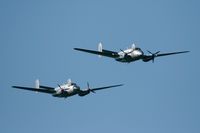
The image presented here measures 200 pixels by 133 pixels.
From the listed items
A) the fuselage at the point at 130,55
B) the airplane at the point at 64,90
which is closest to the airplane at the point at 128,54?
the fuselage at the point at 130,55

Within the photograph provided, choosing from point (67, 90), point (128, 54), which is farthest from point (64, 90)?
point (128, 54)

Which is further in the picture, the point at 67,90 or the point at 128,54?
the point at 67,90

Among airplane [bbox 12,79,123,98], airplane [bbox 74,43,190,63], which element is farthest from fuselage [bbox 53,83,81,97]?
airplane [bbox 74,43,190,63]

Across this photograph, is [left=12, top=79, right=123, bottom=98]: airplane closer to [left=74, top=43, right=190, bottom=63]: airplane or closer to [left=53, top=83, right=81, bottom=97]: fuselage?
[left=53, top=83, right=81, bottom=97]: fuselage

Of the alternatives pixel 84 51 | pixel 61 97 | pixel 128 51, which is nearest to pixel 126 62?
pixel 128 51

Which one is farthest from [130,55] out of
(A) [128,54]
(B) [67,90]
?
(B) [67,90]

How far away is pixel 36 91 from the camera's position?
269 feet

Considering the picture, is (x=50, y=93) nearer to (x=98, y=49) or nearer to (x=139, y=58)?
(x=98, y=49)

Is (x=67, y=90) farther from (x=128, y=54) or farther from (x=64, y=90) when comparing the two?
(x=128, y=54)

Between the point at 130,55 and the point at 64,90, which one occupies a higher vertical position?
the point at 130,55

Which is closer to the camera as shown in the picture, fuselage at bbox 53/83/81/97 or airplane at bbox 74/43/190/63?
airplane at bbox 74/43/190/63

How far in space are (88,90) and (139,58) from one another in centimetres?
1342

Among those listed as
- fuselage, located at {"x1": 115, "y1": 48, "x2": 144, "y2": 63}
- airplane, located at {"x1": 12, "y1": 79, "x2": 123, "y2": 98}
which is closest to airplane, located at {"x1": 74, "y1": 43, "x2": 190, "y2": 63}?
fuselage, located at {"x1": 115, "y1": 48, "x2": 144, "y2": 63}

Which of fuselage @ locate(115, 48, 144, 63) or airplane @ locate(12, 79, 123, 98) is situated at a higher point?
fuselage @ locate(115, 48, 144, 63)
